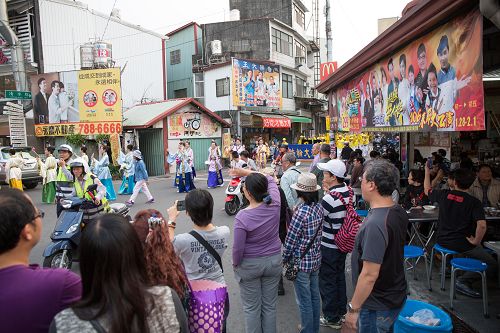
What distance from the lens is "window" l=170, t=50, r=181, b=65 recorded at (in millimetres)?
30375

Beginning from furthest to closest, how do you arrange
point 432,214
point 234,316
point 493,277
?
point 432,214 < point 493,277 < point 234,316

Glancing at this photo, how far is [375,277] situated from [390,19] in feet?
38.9

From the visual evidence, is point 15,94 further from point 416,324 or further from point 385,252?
point 416,324

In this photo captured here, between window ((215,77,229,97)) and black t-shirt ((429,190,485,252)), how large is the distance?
2213 centimetres

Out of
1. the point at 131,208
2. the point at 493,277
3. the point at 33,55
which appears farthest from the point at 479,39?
the point at 33,55

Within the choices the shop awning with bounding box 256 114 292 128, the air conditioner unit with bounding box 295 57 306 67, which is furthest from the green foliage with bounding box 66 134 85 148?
the air conditioner unit with bounding box 295 57 306 67

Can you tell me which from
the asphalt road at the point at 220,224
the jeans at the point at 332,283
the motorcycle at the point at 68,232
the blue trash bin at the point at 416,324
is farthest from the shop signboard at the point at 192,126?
the blue trash bin at the point at 416,324

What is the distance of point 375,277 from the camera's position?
2398 mm

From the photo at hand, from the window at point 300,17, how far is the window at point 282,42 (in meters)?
3.18

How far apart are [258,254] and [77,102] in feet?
60.3

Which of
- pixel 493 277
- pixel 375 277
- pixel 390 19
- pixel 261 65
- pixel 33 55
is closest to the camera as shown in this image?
pixel 375 277

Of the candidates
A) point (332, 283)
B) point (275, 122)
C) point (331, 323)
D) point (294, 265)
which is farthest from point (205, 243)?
point (275, 122)

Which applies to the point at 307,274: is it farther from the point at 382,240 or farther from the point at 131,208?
the point at 131,208

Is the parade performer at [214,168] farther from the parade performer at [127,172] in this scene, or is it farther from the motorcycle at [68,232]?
the motorcycle at [68,232]
